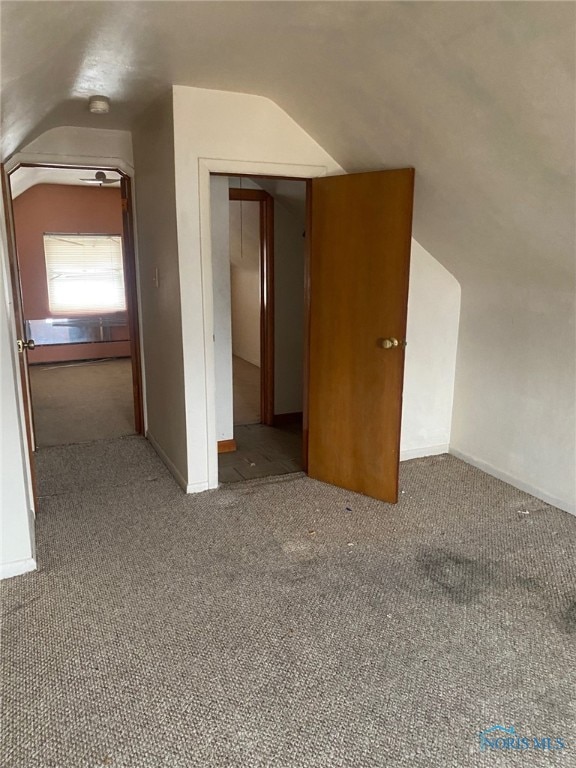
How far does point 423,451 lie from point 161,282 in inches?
86.7

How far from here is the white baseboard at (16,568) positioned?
239 cm

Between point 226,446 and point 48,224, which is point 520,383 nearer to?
point 226,446

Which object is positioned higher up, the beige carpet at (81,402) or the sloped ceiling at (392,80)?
the sloped ceiling at (392,80)

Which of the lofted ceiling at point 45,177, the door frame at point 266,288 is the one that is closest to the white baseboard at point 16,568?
the door frame at point 266,288

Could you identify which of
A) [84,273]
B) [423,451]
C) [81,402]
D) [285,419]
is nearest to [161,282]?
[285,419]

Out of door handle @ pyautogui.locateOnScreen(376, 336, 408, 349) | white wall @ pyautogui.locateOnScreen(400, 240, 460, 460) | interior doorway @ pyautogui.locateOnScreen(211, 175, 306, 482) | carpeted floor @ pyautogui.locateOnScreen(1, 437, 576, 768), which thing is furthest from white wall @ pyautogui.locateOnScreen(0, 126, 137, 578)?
white wall @ pyautogui.locateOnScreen(400, 240, 460, 460)

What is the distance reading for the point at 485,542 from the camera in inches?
108

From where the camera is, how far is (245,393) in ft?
18.8

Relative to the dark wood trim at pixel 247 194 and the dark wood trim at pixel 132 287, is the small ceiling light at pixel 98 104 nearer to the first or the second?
the dark wood trim at pixel 132 287

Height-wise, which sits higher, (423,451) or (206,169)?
(206,169)

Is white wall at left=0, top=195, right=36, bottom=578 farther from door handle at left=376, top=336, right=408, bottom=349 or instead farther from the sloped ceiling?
door handle at left=376, top=336, right=408, bottom=349

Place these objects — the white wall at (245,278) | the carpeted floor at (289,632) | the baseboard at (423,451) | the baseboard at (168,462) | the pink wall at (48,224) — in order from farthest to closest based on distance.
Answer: the pink wall at (48,224) < the white wall at (245,278) < the baseboard at (423,451) < the baseboard at (168,462) < the carpeted floor at (289,632)

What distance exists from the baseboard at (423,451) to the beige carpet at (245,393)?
1492 millimetres

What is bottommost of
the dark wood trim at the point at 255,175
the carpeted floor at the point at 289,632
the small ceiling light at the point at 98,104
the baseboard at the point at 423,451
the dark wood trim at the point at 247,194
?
the carpeted floor at the point at 289,632
